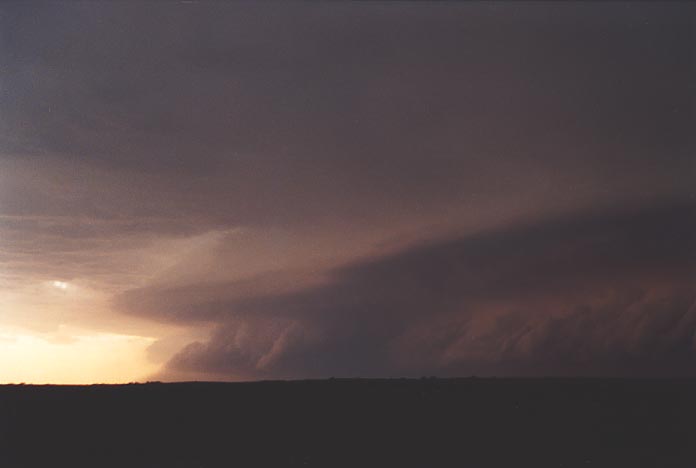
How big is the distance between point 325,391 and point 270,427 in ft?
20.7

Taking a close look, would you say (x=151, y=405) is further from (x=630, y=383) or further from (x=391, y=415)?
(x=630, y=383)

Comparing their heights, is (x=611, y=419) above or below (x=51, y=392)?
below

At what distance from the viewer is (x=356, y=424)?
34.3 meters

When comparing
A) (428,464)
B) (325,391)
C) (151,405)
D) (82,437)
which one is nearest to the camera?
(428,464)

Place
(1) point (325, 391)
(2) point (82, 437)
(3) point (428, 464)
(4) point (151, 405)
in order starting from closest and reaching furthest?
(3) point (428, 464) → (2) point (82, 437) → (4) point (151, 405) → (1) point (325, 391)

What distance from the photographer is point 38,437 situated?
33625 millimetres

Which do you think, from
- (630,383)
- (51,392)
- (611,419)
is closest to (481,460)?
(611,419)

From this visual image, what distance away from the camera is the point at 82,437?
33375mm

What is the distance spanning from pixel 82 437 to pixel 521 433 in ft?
68.3

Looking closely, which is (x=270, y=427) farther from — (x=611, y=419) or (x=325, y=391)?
(x=611, y=419)

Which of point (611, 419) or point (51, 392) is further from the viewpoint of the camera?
point (51, 392)

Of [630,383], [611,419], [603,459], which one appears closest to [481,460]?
[603,459]

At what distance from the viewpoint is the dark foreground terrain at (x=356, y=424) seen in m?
30.5

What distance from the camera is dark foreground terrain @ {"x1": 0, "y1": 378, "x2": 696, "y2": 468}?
100 feet
